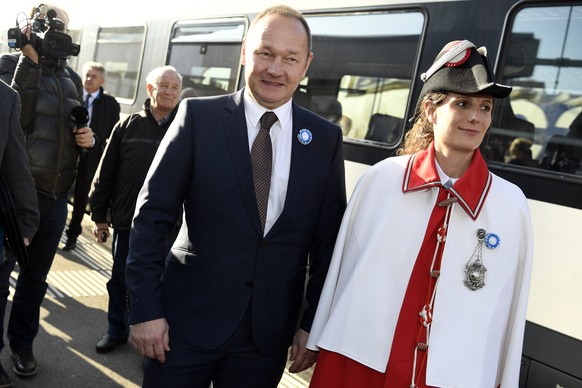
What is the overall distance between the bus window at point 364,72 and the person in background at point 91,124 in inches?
100

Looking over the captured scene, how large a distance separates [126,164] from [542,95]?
2580 millimetres

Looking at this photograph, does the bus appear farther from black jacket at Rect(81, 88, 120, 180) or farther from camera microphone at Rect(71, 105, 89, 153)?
camera microphone at Rect(71, 105, 89, 153)

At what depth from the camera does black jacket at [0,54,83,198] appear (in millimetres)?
3697

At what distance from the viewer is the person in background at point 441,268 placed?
2135 millimetres

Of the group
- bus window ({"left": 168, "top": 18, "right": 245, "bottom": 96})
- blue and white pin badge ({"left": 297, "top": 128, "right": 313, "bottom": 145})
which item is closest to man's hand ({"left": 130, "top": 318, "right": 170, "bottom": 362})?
blue and white pin badge ({"left": 297, "top": 128, "right": 313, "bottom": 145})

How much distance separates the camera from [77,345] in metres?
4.55

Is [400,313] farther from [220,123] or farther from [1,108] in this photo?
[1,108]

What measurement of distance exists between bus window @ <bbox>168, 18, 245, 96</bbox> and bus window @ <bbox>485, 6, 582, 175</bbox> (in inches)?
110

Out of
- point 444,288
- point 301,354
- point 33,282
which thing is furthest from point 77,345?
point 444,288

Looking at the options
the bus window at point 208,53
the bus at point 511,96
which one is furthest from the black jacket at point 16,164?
the bus window at point 208,53

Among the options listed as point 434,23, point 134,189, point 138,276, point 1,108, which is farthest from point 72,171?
point 434,23

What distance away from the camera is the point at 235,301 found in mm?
2371

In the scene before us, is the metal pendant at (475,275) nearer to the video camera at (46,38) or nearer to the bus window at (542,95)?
the bus window at (542,95)

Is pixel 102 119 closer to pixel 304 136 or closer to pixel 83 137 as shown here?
pixel 83 137
